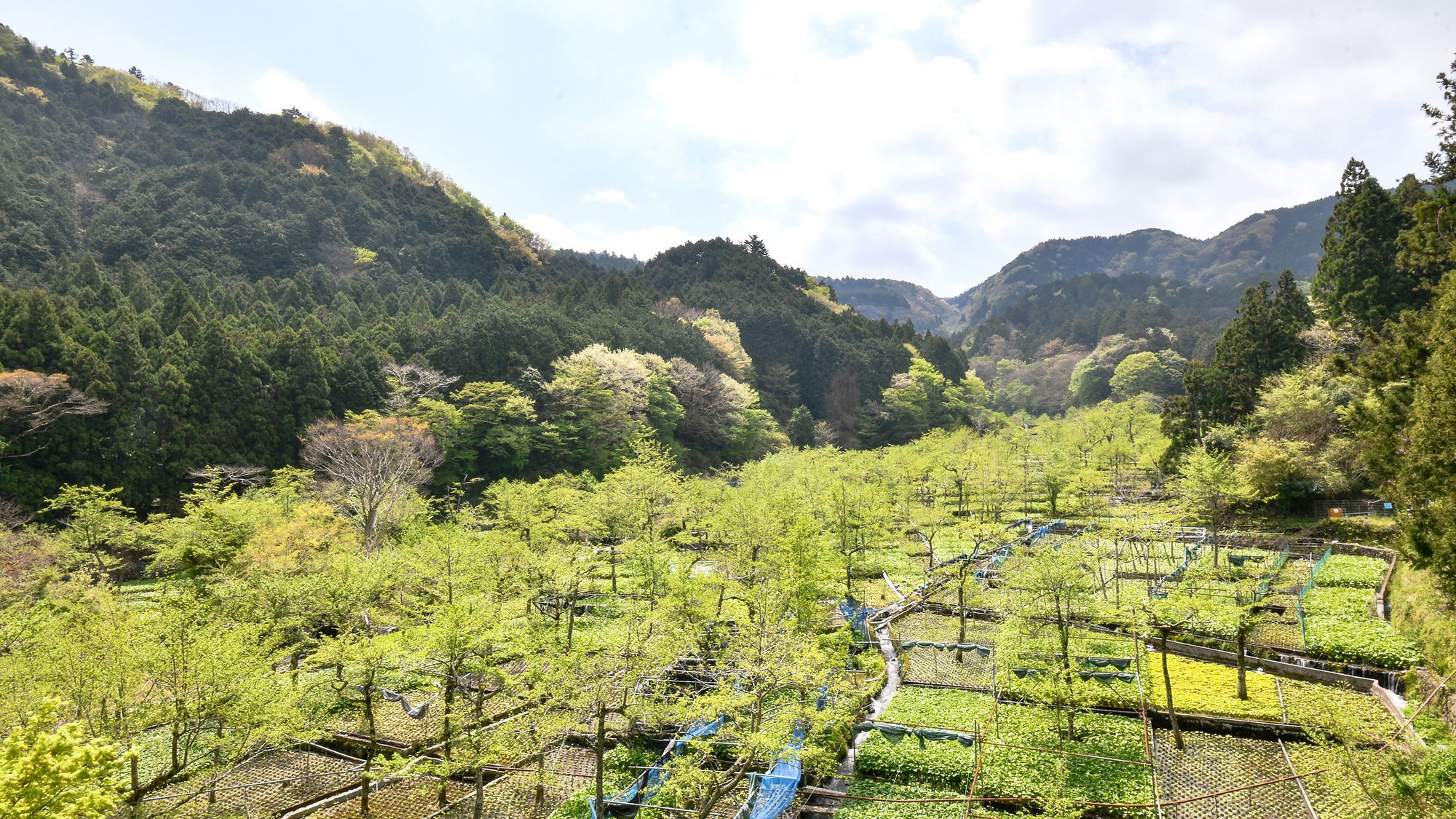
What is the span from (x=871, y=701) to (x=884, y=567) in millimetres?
14740

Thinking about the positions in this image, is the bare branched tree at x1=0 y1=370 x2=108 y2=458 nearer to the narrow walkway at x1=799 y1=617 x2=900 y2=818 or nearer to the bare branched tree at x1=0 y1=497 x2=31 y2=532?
the bare branched tree at x1=0 y1=497 x2=31 y2=532

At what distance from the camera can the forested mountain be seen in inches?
1331

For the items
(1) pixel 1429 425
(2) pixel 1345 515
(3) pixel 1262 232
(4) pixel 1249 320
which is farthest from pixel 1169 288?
(1) pixel 1429 425

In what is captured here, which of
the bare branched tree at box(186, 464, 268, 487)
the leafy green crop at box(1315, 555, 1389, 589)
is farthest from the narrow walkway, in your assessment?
the bare branched tree at box(186, 464, 268, 487)

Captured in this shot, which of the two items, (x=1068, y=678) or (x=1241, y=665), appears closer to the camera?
(x=1241, y=665)

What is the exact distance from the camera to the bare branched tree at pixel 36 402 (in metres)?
28.8

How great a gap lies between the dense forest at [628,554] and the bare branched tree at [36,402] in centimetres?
23

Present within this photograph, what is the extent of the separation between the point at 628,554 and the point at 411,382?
31.2 m

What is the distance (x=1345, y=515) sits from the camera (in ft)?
97.0

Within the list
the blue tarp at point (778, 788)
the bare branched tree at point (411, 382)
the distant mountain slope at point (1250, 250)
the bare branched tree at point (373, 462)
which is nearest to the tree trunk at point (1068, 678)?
the blue tarp at point (778, 788)

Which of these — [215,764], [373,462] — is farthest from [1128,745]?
[373,462]

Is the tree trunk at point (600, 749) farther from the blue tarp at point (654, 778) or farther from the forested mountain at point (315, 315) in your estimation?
the forested mountain at point (315, 315)

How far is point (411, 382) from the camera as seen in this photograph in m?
45.3

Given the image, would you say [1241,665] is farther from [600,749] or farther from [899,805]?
[600,749]
